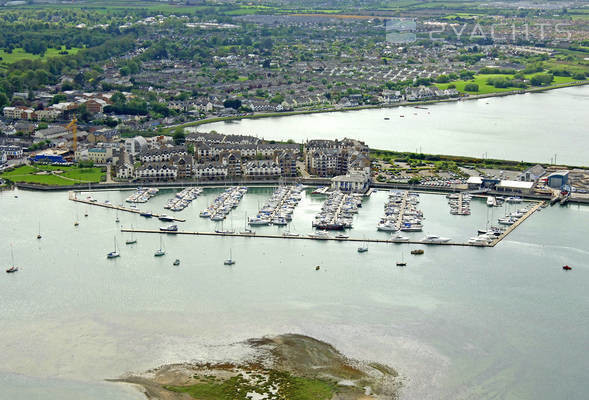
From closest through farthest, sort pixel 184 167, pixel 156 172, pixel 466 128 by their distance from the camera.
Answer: pixel 156 172 < pixel 184 167 < pixel 466 128

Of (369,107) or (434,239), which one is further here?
(369,107)

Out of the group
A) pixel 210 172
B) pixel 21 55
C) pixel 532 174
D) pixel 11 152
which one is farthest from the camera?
pixel 21 55

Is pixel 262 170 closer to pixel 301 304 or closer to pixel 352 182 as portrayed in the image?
pixel 352 182

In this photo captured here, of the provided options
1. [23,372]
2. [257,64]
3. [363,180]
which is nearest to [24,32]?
[257,64]

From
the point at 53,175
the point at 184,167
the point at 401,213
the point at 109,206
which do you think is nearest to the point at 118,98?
the point at 53,175

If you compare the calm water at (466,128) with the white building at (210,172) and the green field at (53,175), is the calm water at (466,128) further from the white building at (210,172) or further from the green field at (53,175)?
the green field at (53,175)

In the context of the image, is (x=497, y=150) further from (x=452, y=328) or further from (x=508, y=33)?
(x=508, y=33)


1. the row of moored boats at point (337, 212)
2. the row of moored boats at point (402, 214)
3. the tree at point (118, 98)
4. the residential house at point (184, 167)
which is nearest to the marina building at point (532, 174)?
the row of moored boats at point (402, 214)
